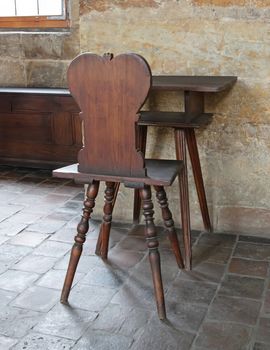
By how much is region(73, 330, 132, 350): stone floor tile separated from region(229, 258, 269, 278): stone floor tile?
0.89 meters

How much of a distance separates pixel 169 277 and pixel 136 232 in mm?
674

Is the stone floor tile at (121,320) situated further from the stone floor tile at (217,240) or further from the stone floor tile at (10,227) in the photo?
the stone floor tile at (10,227)

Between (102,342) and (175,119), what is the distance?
132 cm

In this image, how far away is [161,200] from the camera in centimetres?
264

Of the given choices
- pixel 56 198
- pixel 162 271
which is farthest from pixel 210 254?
pixel 56 198

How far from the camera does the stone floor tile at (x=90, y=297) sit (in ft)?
8.34

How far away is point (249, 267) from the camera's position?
2932 mm

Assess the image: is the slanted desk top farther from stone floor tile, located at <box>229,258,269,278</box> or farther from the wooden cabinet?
the wooden cabinet

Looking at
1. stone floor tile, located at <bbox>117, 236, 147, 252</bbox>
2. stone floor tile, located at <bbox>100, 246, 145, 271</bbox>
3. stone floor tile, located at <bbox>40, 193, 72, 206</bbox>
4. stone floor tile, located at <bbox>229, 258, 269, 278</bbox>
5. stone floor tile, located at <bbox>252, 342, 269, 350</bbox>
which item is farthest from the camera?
stone floor tile, located at <bbox>40, 193, 72, 206</bbox>

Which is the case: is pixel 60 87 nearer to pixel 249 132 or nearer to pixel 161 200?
pixel 249 132

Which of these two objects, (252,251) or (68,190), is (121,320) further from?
(68,190)

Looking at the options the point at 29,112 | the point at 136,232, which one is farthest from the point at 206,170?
the point at 29,112

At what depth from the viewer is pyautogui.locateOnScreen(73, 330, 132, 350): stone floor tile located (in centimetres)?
219

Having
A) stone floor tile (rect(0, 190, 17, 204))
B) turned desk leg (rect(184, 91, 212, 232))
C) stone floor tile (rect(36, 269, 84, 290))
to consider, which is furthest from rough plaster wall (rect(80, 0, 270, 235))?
stone floor tile (rect(0, 190, 17, 204))
